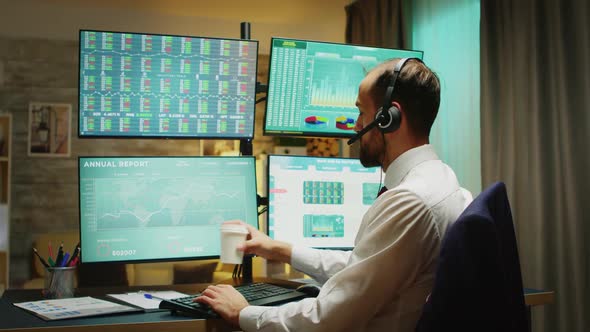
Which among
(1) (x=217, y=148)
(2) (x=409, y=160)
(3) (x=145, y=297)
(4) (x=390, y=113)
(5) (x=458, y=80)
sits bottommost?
(3) (x=145, y=297)

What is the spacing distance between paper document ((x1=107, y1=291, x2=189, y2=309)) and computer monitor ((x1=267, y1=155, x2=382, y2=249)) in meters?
0.48

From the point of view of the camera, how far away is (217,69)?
208 centimetres

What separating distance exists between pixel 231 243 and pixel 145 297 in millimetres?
284

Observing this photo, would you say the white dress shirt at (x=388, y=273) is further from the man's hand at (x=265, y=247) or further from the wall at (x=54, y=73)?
the wall at (x=54, y=73)

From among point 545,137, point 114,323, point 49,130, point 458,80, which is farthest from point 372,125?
point 49,130

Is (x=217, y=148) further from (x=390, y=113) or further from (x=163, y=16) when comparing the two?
(x=390, y=113)

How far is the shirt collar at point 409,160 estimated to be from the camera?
1428 mm

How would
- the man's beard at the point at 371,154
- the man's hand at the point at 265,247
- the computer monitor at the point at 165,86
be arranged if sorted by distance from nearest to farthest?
the man's beard at the point at 371,154, the man's hand at the point at 265,247, the computer monitor at the point at 165,86

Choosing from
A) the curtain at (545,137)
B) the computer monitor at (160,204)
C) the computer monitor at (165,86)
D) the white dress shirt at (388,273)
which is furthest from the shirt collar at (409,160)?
the curtain at (545,137)

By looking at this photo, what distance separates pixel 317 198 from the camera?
7.09 ft

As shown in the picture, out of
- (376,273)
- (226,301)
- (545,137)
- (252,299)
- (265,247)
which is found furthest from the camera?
(545,137)

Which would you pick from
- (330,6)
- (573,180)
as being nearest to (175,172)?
(573,180)

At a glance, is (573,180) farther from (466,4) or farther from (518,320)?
(518,320)

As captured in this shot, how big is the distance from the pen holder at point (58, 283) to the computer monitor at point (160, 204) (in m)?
0.13
